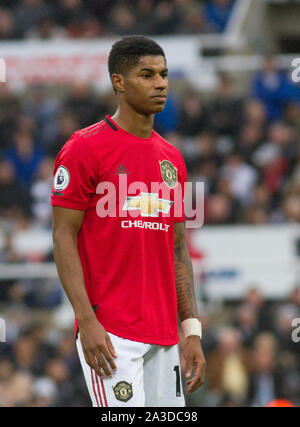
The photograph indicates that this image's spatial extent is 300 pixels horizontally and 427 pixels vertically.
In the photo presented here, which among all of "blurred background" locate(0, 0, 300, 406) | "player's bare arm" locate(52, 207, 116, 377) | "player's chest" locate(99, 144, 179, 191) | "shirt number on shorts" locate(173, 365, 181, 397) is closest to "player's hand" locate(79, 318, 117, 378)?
"player's bare arm" locate(52, 207, 116, 377)

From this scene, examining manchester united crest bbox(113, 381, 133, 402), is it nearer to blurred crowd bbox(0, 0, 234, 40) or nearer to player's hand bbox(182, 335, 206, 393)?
player's hand bbox(182, 335, 206, 393)

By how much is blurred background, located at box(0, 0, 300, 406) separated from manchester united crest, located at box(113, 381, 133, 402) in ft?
19.0

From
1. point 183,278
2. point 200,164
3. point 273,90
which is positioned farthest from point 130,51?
point 273,90

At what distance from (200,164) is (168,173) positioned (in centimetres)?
810

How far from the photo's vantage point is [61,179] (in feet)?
13.2

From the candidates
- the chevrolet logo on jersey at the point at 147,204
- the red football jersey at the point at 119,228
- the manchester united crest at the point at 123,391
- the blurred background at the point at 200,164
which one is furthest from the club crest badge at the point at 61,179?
the blurred background at the point at 200,164

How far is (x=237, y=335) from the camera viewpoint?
412 inches

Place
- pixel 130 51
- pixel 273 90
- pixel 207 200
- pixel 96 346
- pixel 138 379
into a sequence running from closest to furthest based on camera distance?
1. pixel 96 346
2. pixel 138 379
3. pixel 130 51
4. pixel 207 200
5. pixel 273 90

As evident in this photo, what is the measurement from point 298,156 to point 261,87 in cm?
145

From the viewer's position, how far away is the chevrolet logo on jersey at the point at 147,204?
409cm

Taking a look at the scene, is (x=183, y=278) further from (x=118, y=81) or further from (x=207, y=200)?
(x=207, y=200)
